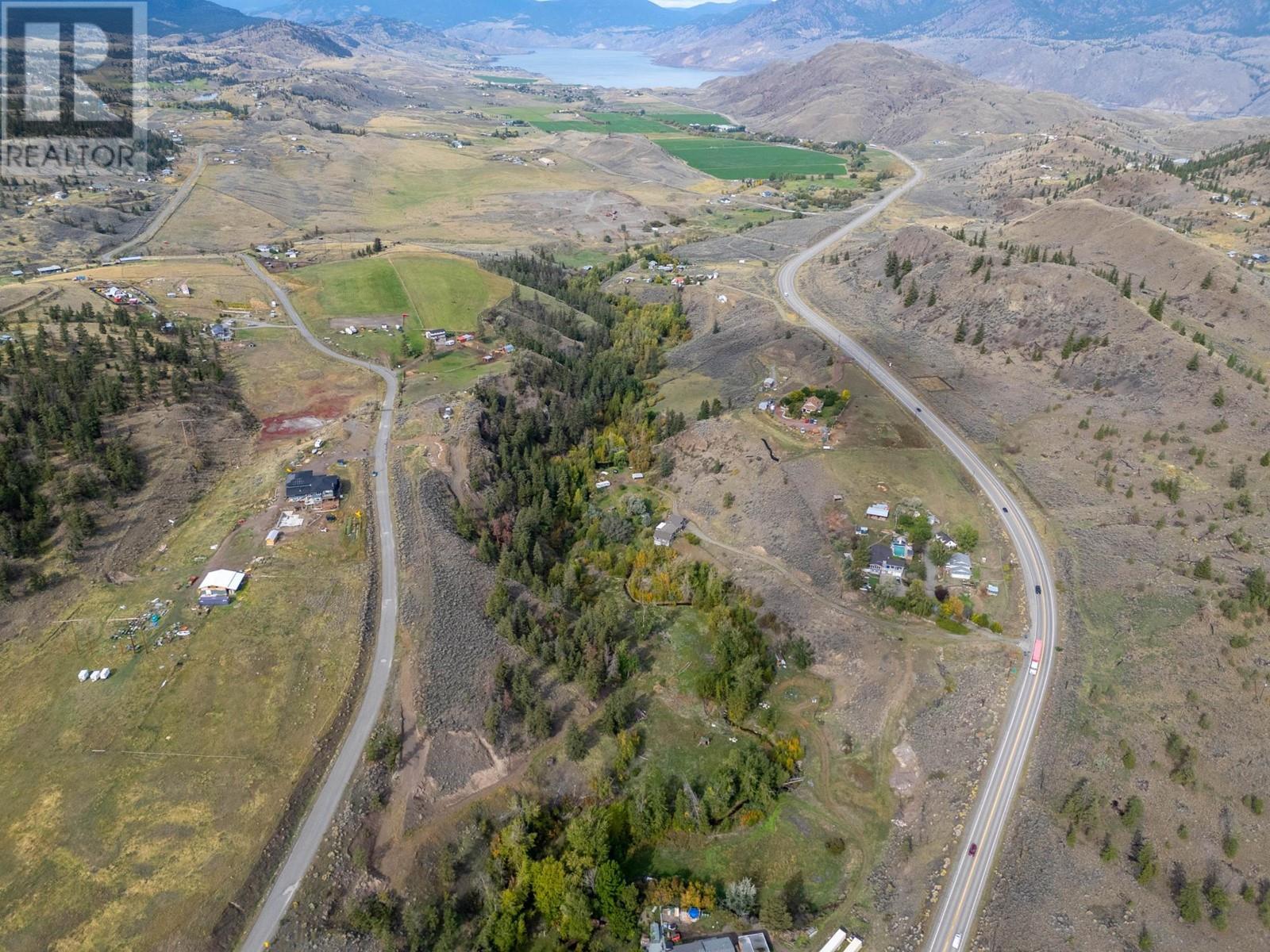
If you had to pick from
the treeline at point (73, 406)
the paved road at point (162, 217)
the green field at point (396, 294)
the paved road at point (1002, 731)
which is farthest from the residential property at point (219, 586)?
the paved road at point (162, 217)

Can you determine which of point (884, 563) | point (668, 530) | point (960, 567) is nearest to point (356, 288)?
point (668, 530)

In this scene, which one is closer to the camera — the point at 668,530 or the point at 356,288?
the point at 668,530

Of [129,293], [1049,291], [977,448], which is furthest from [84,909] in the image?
[1049,291]

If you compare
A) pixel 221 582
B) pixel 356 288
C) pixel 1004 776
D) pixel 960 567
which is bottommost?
pixel 1004 776

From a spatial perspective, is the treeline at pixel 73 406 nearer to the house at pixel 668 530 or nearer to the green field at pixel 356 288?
the green field at pixel 356 288

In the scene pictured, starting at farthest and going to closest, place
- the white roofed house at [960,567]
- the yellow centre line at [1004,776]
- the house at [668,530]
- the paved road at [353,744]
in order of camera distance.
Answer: the house at [668,530], the white roofed house at [960,567], the yellow centre line at [1004,776], the paved road at [353,744]

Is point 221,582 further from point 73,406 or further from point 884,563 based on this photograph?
point 884,563
